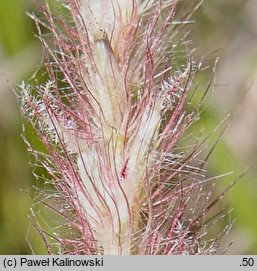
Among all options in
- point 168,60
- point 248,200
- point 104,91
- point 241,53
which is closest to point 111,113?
point 104,91

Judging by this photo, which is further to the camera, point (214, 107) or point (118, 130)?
point (214, 107)

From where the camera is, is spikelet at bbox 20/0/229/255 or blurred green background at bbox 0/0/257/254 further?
blurred green background at bbox 0/0/257/254

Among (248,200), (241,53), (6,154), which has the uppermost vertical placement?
(241,53)

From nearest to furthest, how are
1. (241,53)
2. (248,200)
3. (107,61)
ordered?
(107,61) < (248,200) < (241,53)

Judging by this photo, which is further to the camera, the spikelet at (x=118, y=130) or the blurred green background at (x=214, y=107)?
the blurred green background at (x=214, y=107)

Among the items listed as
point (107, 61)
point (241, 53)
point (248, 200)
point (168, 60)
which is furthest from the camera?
point (241, 53)

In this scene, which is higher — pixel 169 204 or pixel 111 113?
pixel 111 113

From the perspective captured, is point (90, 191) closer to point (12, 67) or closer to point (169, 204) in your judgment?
point (169, 204)

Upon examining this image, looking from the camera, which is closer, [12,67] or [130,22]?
[130,22]
